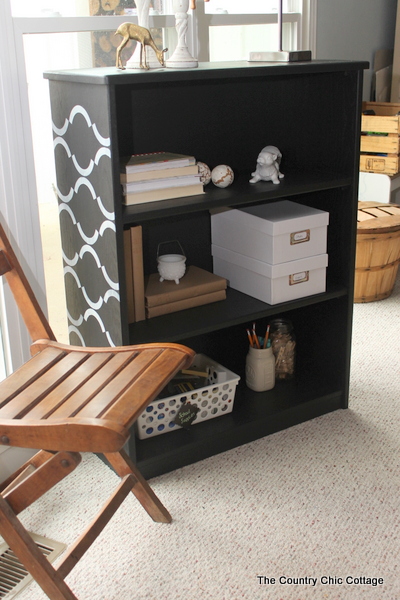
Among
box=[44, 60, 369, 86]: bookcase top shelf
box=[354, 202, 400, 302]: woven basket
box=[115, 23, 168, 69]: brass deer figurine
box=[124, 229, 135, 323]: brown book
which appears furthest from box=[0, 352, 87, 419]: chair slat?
box=[354, 202, 400, 302]: woven basket

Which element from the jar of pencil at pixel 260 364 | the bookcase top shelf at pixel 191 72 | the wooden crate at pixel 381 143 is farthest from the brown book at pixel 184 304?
the wooden crate at pixel 381 143

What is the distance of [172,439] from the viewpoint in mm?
2105

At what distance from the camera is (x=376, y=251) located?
3.15 m

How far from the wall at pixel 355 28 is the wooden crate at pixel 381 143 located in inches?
12.4

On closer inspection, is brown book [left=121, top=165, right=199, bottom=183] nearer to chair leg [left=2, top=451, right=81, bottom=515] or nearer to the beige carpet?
chair leg [left=2, top=451, right=81, bottom=515]

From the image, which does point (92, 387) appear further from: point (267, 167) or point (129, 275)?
point (267, 167)

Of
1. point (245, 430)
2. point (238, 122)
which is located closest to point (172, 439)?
point (245, 430)

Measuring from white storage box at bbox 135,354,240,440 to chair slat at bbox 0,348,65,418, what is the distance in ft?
1.37

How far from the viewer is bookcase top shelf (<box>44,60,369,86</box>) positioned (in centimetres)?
166

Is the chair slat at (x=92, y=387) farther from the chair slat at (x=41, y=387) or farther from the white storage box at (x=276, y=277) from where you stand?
the white storage box at (x=276, y=277)

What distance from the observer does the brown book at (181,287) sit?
2.08 m

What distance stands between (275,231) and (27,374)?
87cm

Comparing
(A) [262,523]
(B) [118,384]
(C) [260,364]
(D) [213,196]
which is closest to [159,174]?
(D) [213,196]

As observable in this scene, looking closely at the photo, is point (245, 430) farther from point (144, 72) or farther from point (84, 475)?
point (144, 72)
